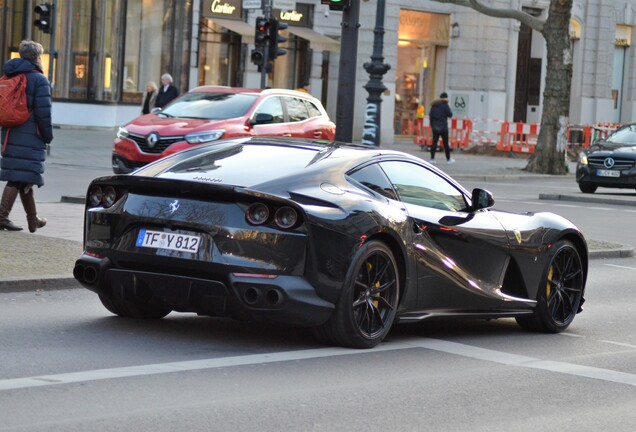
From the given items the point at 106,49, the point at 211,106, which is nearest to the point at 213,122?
the point at 211,106

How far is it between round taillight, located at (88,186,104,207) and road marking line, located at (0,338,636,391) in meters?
1.46

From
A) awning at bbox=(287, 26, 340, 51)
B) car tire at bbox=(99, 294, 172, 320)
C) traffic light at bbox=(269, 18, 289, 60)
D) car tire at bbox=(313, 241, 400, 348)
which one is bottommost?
car tire at bbox=(99, 294, 172, 320)

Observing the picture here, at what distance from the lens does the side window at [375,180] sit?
893 centimetres

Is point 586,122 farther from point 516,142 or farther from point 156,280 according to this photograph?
point 156,280

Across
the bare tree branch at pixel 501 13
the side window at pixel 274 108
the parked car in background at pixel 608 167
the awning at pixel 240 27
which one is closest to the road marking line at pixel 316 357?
the side window at pixel 274 108

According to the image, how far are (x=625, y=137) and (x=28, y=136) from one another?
19219 mm

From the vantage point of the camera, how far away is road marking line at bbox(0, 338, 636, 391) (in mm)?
7093

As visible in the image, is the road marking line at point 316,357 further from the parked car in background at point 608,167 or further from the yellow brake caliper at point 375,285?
the parked car in background at point 608,167

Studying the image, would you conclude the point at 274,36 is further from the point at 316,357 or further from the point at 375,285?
the point at 316,357

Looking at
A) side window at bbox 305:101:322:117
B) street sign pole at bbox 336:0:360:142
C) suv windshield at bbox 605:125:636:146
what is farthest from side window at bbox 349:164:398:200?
suv windshield at bbox 605:125:636:146

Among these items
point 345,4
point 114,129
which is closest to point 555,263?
point 345,4

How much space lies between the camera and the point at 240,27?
142ft

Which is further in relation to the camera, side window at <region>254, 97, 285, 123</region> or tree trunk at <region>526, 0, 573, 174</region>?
tree trunk at <region>526, 0, 573, 174</region>

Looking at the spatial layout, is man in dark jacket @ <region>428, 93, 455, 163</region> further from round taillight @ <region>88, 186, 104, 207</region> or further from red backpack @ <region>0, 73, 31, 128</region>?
round taillight @ <region>88, 186, 104, 207</region>
